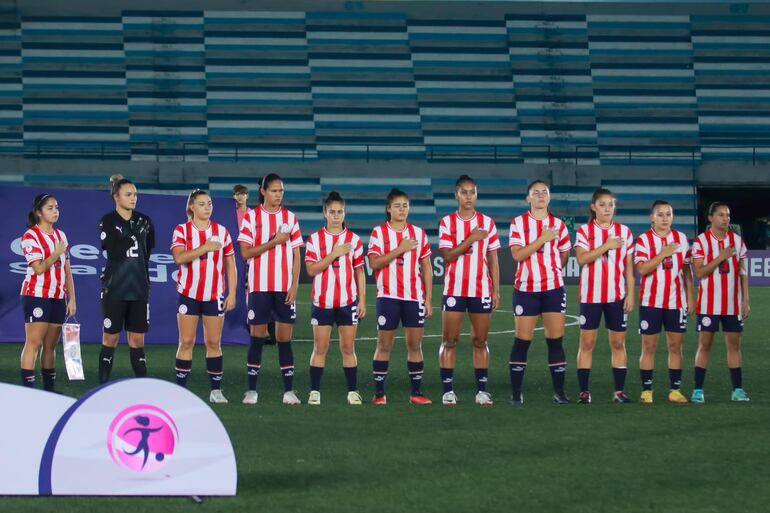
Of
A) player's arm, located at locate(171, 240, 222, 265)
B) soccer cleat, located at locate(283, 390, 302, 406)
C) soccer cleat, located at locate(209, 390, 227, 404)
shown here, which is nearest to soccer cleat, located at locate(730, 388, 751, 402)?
soccer cleat, located at locate(283, 390, 302, 406)

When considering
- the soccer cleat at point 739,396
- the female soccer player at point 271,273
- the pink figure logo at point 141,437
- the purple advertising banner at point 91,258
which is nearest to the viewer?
the pink figure logo at point 141,437

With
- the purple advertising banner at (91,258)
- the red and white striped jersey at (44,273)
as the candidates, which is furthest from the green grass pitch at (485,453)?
the purple advertising banner at (91,258)

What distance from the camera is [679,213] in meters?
31.9

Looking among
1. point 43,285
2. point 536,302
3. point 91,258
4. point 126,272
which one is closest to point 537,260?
point 536,302

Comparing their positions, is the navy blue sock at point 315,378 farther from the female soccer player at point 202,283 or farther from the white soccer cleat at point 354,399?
the female soccer player at point 202,283

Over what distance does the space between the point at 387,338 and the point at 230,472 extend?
11.7ft

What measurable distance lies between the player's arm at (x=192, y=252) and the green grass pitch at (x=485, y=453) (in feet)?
3.66

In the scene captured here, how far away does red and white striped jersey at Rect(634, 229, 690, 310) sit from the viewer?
909cm

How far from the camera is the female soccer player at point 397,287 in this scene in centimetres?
901

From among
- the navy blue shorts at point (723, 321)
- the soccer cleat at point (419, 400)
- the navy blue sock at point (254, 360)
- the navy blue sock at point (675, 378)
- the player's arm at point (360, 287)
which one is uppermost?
the player's arm at point (360, 287)

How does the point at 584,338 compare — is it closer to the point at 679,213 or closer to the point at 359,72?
the point at 679,213

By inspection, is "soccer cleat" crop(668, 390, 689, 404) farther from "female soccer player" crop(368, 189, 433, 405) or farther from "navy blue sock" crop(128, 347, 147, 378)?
"navy blue sock" crop(128, 347, 147, 378)

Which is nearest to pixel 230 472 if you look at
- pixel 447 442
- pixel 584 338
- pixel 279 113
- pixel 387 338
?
→ pixel 447 442

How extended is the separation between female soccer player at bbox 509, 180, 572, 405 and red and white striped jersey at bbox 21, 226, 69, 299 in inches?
131
